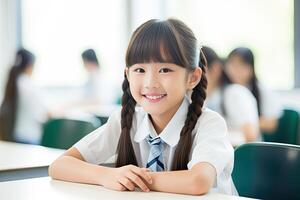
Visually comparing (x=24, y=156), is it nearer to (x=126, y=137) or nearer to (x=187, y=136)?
(x=126, y=137)

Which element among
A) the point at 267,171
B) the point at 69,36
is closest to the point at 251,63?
the point at 267,171

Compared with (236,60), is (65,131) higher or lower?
lower

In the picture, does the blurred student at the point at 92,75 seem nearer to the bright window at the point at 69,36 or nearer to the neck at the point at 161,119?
the bright window at the point at 69,36

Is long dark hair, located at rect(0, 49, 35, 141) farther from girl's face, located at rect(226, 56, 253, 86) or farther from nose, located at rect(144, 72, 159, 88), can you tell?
nose, located at rect(144, 72, 159, 88)

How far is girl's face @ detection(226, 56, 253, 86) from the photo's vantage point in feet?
13.3

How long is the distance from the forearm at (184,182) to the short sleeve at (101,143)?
1.32 ft

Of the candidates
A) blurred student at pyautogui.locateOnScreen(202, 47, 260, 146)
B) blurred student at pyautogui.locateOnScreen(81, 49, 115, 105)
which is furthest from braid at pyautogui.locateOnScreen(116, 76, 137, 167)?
blurred student at pyautogui.locateOnScreen(81, 49, 115, 105)

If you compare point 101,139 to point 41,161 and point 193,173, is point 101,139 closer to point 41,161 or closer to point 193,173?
point 41,161

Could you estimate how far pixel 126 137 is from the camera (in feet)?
6.04

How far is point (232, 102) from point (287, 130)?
0.49 meters

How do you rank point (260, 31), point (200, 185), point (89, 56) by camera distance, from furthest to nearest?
point (89, 56)
point (260, 31)
point (200, 185)

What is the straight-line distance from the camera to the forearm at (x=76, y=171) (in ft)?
5.27

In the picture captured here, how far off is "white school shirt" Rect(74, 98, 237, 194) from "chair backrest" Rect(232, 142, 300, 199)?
3.5 inches

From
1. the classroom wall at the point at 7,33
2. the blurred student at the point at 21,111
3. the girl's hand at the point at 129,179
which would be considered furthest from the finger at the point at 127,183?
the classroom wall at the point at 7,33
